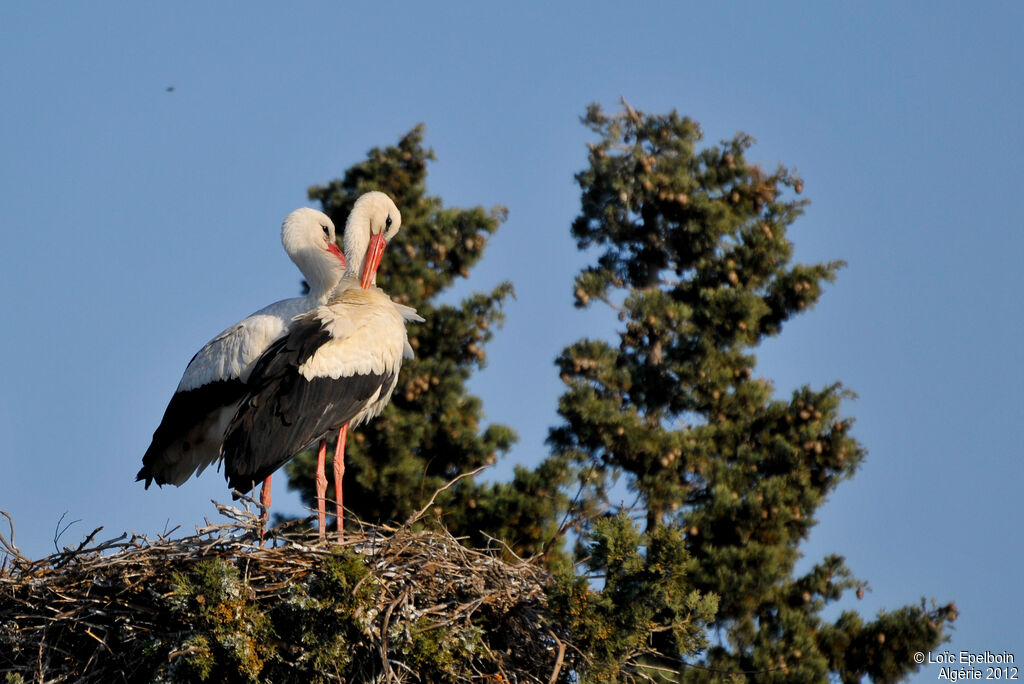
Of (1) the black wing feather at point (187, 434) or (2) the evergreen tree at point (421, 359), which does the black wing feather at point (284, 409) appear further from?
(2) the evergreen tree at point (421, 359)

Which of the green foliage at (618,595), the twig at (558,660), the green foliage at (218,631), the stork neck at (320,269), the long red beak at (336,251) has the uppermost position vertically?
the long red beak at (336,251)

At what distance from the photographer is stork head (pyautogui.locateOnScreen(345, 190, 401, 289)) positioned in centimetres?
958

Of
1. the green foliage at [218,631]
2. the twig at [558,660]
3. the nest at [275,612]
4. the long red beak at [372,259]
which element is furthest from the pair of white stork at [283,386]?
the twig at [558,660]

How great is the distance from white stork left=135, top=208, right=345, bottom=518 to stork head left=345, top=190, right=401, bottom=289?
2.08ft

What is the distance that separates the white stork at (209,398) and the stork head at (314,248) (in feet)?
1.25

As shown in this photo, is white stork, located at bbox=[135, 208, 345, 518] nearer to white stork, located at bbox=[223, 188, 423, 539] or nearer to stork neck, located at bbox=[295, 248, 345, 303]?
white stork, located at bbox=[223, 188, 423, 539]

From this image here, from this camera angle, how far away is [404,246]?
12.2m

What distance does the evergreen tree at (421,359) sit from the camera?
1158cm

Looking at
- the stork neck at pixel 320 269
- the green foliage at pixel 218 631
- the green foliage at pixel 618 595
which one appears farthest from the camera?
the stork neck at pixel 320 269

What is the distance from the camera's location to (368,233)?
9852 mm

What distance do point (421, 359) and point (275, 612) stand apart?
5.40 m

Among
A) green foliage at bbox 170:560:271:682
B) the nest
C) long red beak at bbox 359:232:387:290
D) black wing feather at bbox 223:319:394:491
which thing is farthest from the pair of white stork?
green foliage at bbox 170:560:271:682

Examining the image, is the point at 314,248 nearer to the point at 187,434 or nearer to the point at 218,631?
the point at 187,434

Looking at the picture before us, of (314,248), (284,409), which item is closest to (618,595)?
(284,409)
